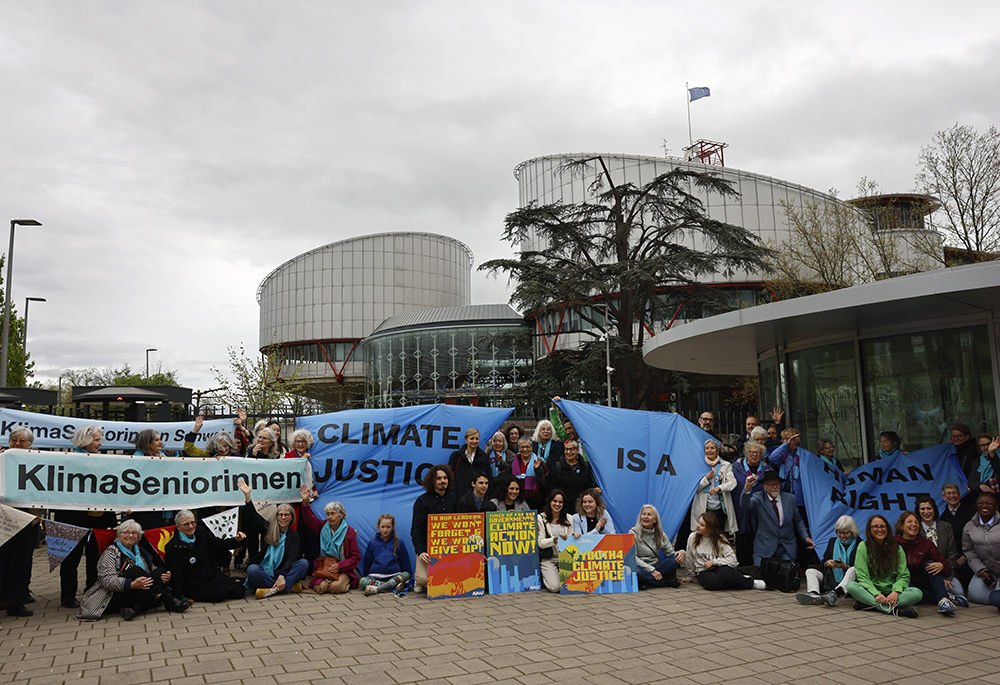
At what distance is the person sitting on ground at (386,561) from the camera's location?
27.9 ft

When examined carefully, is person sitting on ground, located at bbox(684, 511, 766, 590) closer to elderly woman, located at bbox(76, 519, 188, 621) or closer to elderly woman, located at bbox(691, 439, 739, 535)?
elderly woman, located at bbox(691, 439, 739, 535)

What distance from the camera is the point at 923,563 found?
7.65 m

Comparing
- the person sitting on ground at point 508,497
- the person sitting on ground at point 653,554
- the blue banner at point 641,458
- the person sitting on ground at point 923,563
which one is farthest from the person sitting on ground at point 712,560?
the person sitting on ground at point 508,497

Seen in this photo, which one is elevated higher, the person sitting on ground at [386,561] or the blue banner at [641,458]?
the blue banner at [641,458]

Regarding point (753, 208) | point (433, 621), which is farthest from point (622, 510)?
point (753, 208)

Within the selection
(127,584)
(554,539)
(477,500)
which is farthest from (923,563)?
(127,584)

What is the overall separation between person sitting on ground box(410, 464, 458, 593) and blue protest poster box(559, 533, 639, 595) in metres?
1.47

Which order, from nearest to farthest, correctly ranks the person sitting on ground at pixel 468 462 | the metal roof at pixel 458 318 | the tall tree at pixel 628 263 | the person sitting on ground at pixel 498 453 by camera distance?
the person sitting on ground at pixel 468 462, the person sitting on ground at pixel 498 453, the tall tree at pixel 628 263, the metal roof at pixel 458 318

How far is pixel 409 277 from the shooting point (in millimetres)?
82688

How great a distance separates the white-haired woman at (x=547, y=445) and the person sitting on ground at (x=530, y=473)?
180 millimetres

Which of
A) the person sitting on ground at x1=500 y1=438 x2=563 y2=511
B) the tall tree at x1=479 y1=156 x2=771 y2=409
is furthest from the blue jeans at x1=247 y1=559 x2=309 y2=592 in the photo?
the tall tree at x1=479 y1=156 x2=771 y2=409

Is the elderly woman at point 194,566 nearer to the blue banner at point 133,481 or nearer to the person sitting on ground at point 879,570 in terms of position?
the blue banner at point 133,481

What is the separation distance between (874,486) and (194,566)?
8033mm

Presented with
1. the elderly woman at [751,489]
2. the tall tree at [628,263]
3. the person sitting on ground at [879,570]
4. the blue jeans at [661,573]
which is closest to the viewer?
the person sitting on ground at [879,570]
